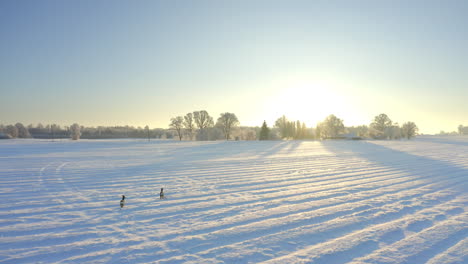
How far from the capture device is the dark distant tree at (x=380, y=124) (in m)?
85.9

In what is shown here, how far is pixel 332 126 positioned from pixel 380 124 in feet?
54.3

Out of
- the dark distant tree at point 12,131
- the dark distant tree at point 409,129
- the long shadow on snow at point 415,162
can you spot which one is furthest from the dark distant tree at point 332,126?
the dark distant tree at point 12,131

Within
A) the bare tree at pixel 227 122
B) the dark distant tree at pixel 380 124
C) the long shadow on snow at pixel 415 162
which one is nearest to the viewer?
the long shadow on snow at pixel 415 162

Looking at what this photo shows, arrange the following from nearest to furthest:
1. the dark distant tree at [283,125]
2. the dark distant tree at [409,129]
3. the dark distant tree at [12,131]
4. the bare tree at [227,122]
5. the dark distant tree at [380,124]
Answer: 1. the bare tree at [227,122]
2. the dark distant tree at [12,131]
3. the dark distant tree at [380,124]
4. the dark distant tree at [409,129]
5. the dark distant tree at [283,125]

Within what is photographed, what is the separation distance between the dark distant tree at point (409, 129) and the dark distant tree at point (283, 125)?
42.7 meters

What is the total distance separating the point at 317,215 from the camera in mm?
5602

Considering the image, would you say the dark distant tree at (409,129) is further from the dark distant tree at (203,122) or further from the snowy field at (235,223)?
the snowy field at (235,223)

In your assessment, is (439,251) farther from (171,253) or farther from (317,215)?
(171,253)

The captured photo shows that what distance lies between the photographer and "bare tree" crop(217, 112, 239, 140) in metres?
78.5

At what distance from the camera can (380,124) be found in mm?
87875

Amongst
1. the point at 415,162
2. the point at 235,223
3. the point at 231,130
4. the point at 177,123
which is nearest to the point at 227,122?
the point at 231,130

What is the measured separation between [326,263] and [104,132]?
11858 centimetres

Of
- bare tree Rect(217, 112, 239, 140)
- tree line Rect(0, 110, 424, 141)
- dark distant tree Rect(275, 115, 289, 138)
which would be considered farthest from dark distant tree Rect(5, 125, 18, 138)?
dark distant tree Rect(275, 115, 289, 138)

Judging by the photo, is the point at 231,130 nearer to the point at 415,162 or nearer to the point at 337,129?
the point at 337,129
